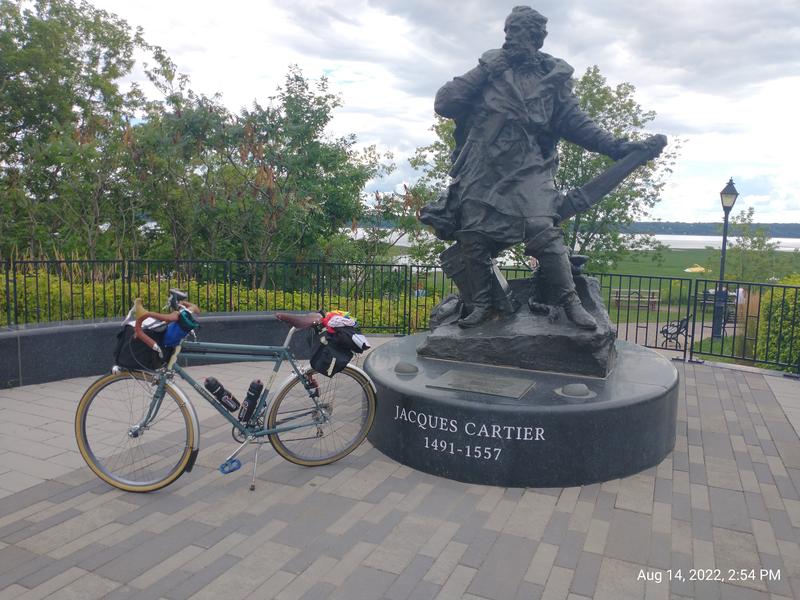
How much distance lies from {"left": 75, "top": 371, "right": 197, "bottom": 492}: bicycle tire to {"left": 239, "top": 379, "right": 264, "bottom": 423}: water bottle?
1.16 ft

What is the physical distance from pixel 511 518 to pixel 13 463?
3.34 m

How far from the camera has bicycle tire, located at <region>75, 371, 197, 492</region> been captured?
3842mm

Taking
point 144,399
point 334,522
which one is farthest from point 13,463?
point 334,522

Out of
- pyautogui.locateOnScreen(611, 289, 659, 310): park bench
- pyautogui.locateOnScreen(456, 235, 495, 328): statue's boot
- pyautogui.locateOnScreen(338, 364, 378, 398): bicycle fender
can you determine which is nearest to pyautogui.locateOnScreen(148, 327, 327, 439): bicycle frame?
pyautogui.locateOnScreen(338, 364, 378, 398): bicycle fender

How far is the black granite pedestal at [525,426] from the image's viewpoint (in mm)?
3979

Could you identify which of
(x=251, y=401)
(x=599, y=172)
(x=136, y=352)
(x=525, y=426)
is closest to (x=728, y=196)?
(x=599, y=172)

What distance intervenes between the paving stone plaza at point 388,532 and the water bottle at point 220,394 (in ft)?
1.61

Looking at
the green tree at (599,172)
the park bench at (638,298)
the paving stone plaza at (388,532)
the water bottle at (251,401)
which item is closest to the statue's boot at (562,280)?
the paving stone plaza at (388,532)

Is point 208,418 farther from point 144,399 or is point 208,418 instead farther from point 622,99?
point 622,99

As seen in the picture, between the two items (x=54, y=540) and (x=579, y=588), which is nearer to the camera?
(x=579, y=588)

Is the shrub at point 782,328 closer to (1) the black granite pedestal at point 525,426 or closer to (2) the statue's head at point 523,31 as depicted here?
(1) the black granite pedestal at point 525,426

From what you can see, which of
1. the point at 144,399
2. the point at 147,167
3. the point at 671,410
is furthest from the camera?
the point at 147,167

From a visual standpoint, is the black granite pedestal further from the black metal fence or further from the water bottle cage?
the black metal fence

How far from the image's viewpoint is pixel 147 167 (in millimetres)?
12055
